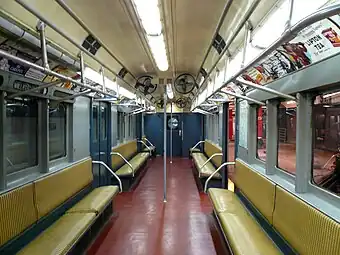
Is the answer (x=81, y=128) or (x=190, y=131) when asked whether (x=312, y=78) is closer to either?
(x=81, y=128)

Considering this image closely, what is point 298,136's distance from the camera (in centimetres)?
326

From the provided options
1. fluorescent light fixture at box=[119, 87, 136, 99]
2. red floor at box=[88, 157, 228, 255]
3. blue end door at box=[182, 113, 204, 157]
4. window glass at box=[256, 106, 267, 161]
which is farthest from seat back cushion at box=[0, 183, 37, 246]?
blue end door at box=[182, 113, 204, 157]

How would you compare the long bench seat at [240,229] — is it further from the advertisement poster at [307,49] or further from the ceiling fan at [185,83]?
the ceiling fan at [185,83]

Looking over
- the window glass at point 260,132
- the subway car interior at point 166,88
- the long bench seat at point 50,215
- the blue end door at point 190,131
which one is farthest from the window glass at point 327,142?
the blue end door at point 190,131

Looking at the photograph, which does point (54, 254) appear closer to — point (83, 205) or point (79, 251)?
point (79, 251)

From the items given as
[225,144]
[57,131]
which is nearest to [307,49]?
[57,131]

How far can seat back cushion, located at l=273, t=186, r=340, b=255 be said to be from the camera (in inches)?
87.1

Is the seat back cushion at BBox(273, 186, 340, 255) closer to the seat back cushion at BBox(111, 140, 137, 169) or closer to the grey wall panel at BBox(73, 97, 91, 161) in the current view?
the grey wall panel at BBox(73, 97, 91, 161)

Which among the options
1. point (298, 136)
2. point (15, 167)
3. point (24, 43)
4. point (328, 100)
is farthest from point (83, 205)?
point (328, 100)

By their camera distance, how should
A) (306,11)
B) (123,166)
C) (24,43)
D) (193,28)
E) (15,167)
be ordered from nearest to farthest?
(306,11)
(24,43)
(15,167)
(193,28)
(123,166)

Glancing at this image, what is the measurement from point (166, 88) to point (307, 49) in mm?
4390

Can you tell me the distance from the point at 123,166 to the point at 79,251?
4975 mm

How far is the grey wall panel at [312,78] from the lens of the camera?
7.98 ft

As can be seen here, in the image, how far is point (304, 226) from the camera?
2645 millimetres
